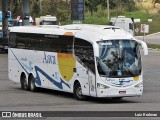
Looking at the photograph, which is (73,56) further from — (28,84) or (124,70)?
(28,84)

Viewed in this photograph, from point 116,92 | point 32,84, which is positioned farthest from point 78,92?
point 32,84

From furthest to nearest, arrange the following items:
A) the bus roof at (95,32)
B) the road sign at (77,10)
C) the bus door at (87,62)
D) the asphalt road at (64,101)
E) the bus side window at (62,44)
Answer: the road sign at (77,10) → the bus side window at (62,44) → the bus roof at (95,32) → the bus door at (87,62) → the asphalt road at (64,101)

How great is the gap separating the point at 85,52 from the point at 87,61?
378 millimetres

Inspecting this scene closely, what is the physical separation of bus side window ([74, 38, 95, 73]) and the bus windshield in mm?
357

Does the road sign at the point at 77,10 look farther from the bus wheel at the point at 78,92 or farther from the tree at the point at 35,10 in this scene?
the tree at the point at 35,10

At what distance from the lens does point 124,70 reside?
2122 cm

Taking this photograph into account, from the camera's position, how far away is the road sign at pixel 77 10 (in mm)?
37688

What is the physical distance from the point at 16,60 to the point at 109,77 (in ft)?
24.8

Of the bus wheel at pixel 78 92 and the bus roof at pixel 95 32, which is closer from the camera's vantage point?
the bus roof at pixel 95 32

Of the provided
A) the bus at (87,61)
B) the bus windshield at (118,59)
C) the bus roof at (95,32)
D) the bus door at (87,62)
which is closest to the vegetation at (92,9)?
the bus at (87,61)

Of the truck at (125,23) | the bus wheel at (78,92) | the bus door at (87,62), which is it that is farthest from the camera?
the truck at (125,23)

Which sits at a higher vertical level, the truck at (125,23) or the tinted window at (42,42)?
the tinted window at (42,42)

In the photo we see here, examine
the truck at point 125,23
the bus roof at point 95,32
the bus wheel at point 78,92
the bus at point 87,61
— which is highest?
the bus roof at point 95,32

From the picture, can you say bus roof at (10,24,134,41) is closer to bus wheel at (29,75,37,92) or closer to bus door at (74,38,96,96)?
bus door at (74,38,96,96)
